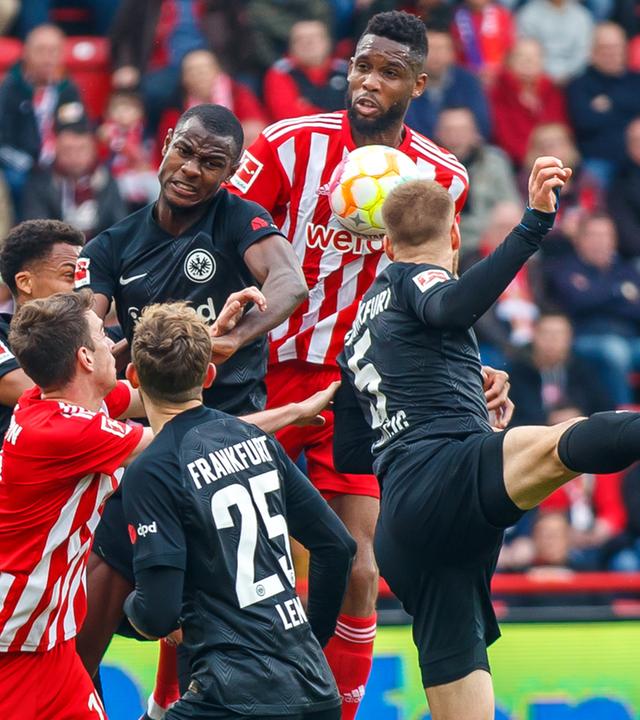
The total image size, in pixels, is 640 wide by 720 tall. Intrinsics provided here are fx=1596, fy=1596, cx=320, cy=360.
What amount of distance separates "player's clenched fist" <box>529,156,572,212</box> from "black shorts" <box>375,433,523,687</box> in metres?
0.83

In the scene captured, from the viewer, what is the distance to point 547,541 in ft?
35.1

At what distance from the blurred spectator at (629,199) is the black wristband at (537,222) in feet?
24.3

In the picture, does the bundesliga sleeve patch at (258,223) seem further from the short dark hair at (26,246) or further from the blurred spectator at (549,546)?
the blurred spectator at (549,546)

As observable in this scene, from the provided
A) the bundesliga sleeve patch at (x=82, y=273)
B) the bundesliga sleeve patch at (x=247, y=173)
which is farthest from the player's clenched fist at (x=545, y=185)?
the bundesliga sleeve patch at (x=82, y=273)

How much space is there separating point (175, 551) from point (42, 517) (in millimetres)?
744

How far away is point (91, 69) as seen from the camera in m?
12.7

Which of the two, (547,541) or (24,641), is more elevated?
(24,641)

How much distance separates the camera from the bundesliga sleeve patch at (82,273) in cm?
631

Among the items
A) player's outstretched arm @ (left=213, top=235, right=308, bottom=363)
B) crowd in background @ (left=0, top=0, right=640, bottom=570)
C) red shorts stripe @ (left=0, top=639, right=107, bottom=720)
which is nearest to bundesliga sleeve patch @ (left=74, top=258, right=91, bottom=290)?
player's outstretched arm @ (left=213, top=235, right=308, bottom=363)

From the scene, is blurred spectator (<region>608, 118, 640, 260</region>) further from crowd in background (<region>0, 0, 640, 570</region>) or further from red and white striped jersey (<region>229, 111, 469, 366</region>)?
red and white striped jersey (<region>229, 111, 469, 366</region>)

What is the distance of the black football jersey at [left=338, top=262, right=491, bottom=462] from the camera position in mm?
5785

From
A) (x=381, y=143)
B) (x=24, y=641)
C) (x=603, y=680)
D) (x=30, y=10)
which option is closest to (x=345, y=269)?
(x=381, y=143)

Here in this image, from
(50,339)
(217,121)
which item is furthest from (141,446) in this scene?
(217,121)

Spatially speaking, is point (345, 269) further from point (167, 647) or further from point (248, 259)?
point (167, 647)
